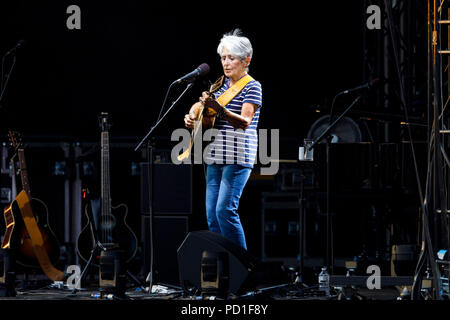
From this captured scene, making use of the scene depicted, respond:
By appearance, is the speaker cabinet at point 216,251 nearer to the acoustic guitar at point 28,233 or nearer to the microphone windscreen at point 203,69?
the microphone windscreen at point 203,69

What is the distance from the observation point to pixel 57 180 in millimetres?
7180

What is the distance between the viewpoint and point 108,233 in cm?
566

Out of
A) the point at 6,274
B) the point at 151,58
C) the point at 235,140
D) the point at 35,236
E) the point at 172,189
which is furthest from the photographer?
the point at 151,58

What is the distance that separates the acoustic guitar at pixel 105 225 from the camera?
5.40 m

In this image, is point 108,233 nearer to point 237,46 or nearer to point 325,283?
point 325,283

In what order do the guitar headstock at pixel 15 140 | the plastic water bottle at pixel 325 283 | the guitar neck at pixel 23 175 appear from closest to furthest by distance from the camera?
the plastic water bottle at pixel 325 283 → the guitar neck at pixel 23 175 → the guitar headstock at pixel 15 140

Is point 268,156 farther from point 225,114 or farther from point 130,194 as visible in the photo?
point 225,114

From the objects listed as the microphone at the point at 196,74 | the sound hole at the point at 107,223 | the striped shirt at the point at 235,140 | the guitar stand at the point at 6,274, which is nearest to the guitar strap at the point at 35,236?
the sound hole at the point at 107,223

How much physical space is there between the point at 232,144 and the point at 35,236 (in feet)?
7.47

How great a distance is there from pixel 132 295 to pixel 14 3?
4.82 meters

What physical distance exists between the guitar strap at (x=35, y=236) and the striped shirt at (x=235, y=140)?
2.02 meters

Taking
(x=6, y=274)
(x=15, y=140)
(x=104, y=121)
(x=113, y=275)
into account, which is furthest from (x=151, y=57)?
(x=113, y=275)

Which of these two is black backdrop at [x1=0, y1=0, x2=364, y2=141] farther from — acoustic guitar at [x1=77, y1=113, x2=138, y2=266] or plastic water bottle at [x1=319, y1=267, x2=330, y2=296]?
plastic water bottle at [x1=319, y1=267, x2=330, y2=296]
